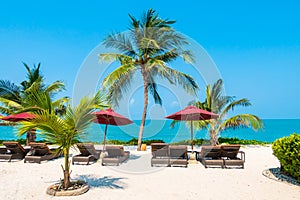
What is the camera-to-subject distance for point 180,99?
13398 millimetres

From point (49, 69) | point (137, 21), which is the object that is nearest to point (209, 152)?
point (137, 21)

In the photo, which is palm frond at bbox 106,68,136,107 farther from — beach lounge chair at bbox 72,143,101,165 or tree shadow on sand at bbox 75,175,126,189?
tree shadow on sand at bbox 75,175,126,189

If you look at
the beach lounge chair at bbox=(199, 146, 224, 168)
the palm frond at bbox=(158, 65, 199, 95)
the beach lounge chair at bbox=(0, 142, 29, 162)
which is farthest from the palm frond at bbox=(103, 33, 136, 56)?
the beach lounge chair at bbox=(199, 146, 224, 168)

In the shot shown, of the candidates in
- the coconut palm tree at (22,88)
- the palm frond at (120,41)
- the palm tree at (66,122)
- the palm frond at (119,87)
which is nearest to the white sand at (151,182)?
the palm tree at (66,122)

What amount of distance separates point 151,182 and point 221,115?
906 centimetres

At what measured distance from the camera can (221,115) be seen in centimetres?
1327

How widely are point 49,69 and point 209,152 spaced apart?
1265cm

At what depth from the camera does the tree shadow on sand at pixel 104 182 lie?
5118mm

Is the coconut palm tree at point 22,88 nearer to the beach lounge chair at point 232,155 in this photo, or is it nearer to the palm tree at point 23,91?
the palm tree at point 23,91

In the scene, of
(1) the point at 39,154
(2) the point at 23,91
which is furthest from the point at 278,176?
(2) the point at 23,91

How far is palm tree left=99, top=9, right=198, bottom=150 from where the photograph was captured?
1186 centimetres

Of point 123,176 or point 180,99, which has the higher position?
point 180,99

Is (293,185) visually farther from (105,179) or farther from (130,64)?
(130,64)

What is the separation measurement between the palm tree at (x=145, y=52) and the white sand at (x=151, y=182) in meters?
5.29
